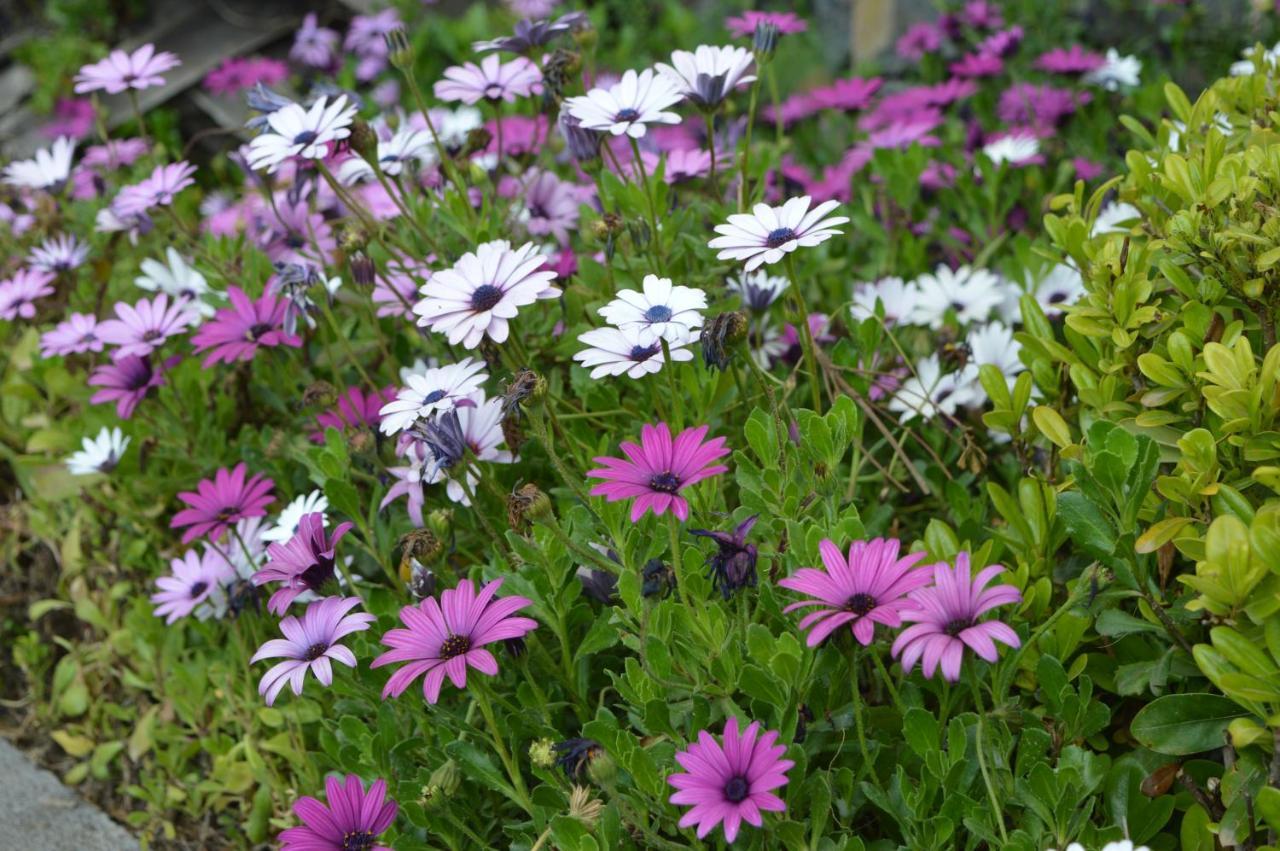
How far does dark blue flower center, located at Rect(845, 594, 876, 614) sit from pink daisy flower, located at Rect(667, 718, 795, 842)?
0.15 meters

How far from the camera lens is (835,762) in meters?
1.49

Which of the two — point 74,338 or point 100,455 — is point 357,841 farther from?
point 74,338

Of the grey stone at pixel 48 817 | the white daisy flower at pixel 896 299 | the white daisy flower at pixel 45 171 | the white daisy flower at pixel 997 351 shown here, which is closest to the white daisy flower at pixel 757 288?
the white daisy flower at pixel 896 299

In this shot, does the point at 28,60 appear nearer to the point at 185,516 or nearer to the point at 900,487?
the point at 185,516

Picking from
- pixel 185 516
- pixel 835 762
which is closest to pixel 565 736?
pixel 835 762

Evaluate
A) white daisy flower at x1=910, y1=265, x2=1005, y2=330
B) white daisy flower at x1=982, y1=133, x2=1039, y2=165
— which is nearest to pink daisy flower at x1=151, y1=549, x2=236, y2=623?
white daisy flower at x1=910, y1=265, x2=1005, y2=330

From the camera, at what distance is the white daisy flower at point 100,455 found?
2092mm

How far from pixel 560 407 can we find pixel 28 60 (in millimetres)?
3602

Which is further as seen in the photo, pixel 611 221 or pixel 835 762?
pixel 611 221

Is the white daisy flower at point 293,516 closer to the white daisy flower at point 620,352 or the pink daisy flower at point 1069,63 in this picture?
the white daisy flower at point 620,352

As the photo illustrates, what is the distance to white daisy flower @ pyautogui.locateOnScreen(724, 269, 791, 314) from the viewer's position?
A: 6.34ft

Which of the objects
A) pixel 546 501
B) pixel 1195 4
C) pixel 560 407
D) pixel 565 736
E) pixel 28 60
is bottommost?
pixel 565 736

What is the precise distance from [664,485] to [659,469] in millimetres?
29

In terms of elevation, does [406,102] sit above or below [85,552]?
above
